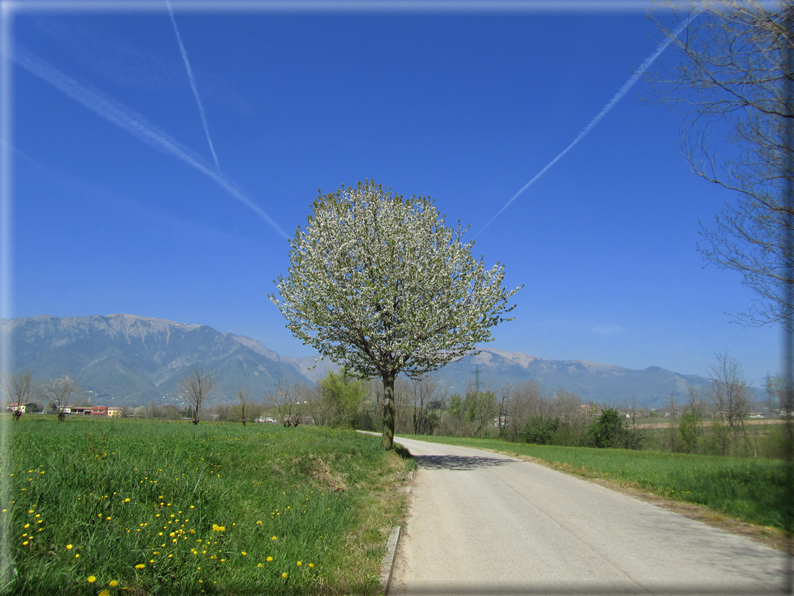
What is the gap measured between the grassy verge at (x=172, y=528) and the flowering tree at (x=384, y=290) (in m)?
9.71

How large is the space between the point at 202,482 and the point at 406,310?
12399 millimetres

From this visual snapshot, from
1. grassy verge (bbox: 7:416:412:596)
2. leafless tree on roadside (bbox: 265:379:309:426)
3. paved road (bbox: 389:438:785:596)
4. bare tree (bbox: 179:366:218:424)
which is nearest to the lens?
grassy verge (bbox: 7:416:412:596)

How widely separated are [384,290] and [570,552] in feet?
43.5

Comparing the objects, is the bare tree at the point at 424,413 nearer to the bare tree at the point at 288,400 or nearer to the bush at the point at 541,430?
the bare tree at the point at 288,400

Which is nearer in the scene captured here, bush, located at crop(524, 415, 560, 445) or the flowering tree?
the flowering tree

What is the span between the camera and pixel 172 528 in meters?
5.77

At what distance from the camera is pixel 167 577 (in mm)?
4727

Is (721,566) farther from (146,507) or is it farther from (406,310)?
(406,310)

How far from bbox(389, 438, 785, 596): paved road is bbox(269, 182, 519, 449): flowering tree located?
861 cm

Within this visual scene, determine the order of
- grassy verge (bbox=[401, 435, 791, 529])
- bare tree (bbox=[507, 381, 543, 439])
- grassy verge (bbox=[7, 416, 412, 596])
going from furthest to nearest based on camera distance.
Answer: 1. bare tree (bbox=[507, 381, 543, 439])
2. grassy verge (bbox=[401, 435, 791, 529])
3. grassy verge (bbox=[7, 416, 412, 596])

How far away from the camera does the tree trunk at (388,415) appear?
66.0 feet

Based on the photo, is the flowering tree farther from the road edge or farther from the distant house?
the distant house

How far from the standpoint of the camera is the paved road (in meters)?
5.49

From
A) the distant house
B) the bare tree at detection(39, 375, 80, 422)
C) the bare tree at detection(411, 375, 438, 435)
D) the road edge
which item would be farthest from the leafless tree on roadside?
the road edge
